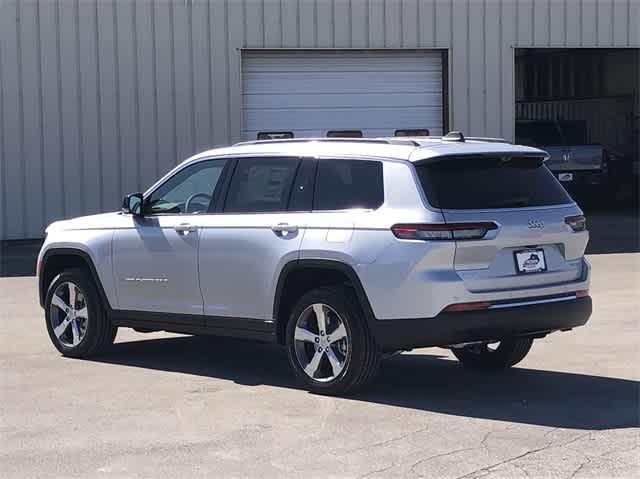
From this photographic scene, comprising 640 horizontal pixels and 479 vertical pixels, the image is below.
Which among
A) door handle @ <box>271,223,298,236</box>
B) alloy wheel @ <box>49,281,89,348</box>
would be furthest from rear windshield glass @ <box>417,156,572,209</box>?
alloy wheel @ <box>49,281,89,348</box>

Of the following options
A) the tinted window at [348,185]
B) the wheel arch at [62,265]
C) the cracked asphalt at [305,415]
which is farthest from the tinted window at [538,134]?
the tinted window at [348,185]

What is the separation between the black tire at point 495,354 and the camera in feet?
29.1

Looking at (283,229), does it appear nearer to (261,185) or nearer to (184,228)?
(261,185)

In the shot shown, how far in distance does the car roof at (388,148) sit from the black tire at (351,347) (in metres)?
0.94

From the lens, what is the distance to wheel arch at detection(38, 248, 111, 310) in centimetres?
Answer: 968

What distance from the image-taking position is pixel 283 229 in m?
8.32

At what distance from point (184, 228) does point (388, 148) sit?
177cm

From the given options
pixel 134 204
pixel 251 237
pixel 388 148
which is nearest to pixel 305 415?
pixel 251 237

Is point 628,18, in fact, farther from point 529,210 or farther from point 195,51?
point 529,210

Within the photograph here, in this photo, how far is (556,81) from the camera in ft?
120

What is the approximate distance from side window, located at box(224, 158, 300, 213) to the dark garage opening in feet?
50.4

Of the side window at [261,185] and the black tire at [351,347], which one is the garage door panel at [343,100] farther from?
the black tire at [351,347]

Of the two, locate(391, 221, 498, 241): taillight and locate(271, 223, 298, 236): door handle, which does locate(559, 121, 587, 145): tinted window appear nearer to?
locate(271, 223, 298, 236): door handle

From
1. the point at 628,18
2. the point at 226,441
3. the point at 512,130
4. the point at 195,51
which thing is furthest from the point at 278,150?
the point at 628,18
